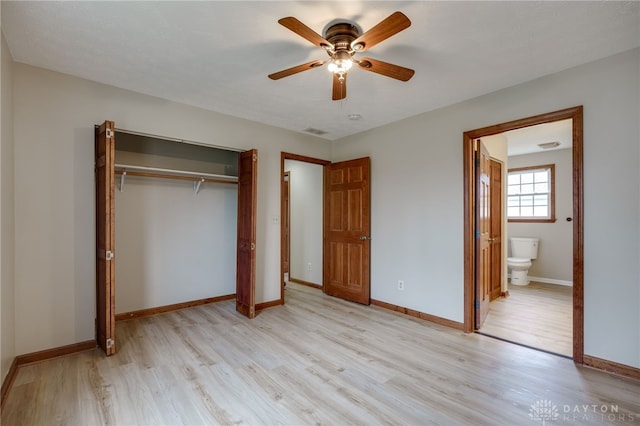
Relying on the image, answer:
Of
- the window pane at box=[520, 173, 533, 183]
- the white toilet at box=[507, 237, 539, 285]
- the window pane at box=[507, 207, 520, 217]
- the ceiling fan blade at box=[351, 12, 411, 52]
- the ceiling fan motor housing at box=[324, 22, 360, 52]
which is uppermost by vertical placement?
the ceiling fan motor housing at box=[324, 22, 360, 52]

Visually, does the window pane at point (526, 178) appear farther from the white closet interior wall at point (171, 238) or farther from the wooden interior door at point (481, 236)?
the white closet interior wall at point (171, 238)

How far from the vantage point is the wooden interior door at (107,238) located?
2623 mm

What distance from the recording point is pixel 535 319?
370 centimetres

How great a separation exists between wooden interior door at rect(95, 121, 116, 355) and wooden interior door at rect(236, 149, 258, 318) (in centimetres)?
141

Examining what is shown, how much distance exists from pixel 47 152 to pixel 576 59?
458cm

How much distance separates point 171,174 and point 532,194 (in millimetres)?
6441

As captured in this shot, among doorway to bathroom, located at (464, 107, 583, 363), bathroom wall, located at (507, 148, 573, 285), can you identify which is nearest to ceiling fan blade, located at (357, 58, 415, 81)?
doorway to bathroom, located at (464, 107, 583, 363)

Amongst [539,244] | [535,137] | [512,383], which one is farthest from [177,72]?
[539,244]

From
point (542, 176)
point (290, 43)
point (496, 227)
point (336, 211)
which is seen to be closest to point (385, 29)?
point (290, 43)

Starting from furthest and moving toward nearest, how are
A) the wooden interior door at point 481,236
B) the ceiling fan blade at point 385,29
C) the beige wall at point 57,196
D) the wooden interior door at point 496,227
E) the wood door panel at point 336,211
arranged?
the wood door panel at point 336,211, the wooden interior door at point 496,227, the wooden interior door at point 481,236, the beige wall at point 57,196, the ceiling fan blade at point 385,29

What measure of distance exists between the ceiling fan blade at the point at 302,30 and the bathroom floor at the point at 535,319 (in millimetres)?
3263
